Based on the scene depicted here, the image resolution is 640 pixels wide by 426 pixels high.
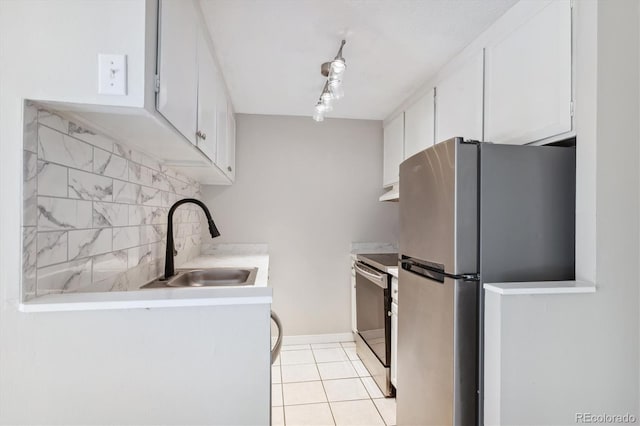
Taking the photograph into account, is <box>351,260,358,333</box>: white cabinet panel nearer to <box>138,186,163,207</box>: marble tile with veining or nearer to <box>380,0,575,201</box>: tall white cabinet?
<box>380,0,575,201</box>: tall white cabinet

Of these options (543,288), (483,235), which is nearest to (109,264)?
(483,235)

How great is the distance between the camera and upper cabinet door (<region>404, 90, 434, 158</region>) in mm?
2321

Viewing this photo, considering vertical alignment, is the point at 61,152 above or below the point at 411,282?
above

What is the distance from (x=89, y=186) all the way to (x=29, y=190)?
30 centimetres

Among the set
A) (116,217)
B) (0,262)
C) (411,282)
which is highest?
(116,217)

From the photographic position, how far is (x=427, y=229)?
4.99 ft

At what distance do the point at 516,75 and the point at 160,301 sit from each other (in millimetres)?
1787

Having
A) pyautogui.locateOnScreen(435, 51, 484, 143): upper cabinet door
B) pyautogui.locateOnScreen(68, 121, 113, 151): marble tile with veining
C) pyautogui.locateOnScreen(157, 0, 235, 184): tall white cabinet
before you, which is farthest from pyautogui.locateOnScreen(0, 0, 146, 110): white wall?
pyautogui.locateOnScreen(435, 51, 484, 143): upper cabinet door

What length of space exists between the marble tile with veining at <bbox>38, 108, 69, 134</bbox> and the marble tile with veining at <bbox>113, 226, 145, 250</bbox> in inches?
18.7

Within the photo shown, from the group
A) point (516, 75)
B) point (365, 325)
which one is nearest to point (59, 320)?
point (516, 75)

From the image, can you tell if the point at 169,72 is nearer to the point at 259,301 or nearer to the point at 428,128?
the point at 259,301

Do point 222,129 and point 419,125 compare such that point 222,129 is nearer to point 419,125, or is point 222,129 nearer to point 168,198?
point 168,198

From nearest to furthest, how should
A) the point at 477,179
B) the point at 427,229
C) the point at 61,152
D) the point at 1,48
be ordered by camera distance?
the point at 1,48 < the point at 61,152 < the point at 477,179 < the point at 427,229

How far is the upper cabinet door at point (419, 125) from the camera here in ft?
7.62
